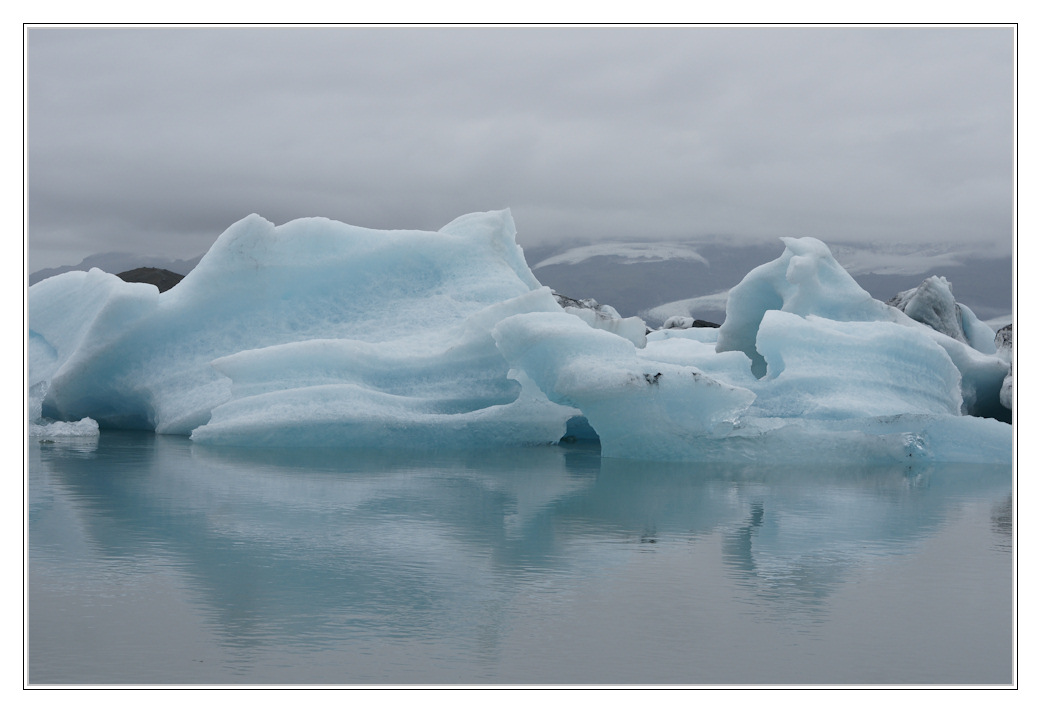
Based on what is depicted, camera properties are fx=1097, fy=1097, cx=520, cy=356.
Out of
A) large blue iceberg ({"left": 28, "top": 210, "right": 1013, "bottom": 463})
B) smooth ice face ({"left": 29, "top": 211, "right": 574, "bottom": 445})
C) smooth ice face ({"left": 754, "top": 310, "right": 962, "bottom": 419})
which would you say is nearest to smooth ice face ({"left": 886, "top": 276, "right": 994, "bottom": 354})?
large blue iceberg ({"left": 28, "top": 210, "right": 1013, "bottom": 463})

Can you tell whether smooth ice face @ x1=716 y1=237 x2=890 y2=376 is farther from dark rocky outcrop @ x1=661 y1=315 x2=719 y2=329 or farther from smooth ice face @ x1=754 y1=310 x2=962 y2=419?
dark rocky outcrop @ x1=661 y1=315 x2=719 y2=329

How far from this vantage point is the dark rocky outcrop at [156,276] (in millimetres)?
18297

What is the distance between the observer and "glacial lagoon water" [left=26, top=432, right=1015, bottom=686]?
2.51 metres

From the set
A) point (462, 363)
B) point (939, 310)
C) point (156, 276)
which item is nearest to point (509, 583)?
point (462, 363)

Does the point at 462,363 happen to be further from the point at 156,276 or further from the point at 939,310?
the point at 156,276

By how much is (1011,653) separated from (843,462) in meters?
4.94

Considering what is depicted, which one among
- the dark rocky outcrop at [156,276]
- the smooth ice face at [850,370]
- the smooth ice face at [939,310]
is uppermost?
the dark rocky outcrop at [156,276]

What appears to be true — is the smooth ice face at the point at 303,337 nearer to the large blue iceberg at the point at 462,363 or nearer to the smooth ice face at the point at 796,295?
the large blue iceberg at the point at 462,363

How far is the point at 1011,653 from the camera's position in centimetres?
270

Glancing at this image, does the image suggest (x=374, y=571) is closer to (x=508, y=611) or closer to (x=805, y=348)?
(x=508, y=611)

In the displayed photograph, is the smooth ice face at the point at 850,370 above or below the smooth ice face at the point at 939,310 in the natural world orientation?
below

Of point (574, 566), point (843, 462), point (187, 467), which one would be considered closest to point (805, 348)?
point (843, 462)

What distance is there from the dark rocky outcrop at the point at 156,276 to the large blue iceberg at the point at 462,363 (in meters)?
7.80

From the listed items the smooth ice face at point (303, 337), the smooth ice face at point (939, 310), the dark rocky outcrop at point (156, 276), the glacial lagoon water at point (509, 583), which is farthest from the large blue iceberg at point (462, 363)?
the dark rocky outcrop at point (156, 276)
